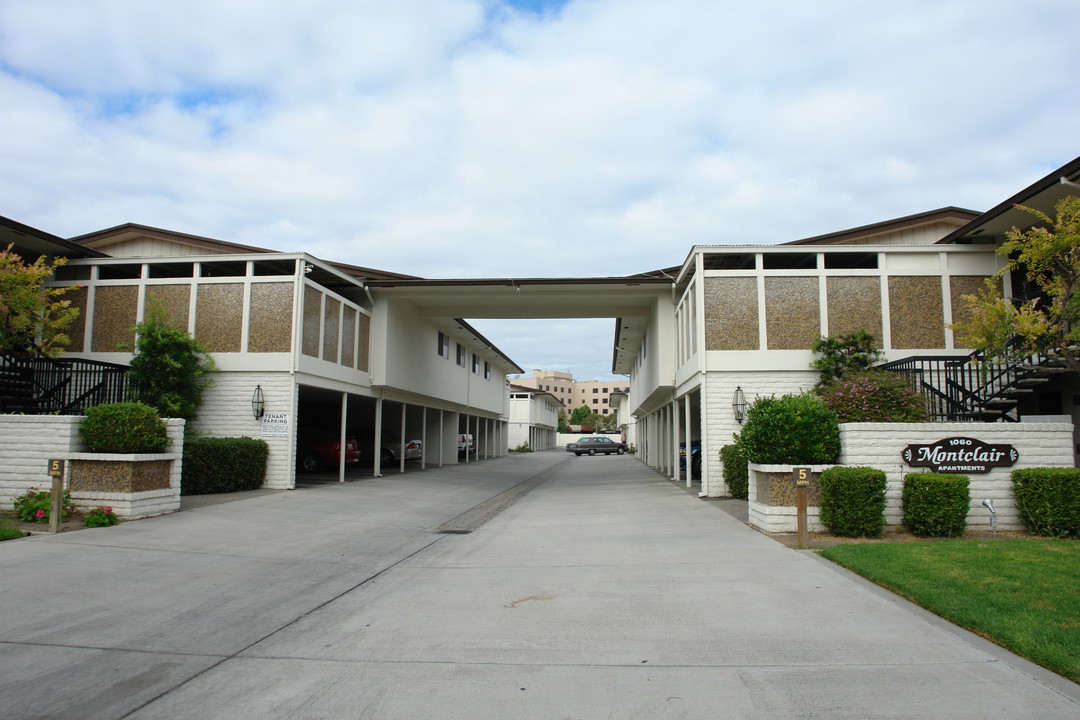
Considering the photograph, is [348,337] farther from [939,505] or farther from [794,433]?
[939,505]

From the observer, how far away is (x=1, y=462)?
11594 millimetres

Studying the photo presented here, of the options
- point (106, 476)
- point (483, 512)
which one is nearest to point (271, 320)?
point (106, 476)

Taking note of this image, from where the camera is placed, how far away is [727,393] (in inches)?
615

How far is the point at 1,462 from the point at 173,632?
8.40 metres

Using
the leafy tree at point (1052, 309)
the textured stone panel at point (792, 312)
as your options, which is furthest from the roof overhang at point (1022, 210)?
the textured stone panel at point (792, 312)

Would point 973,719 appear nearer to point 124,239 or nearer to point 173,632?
point 173,632

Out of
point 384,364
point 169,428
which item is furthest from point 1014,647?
point 384,364

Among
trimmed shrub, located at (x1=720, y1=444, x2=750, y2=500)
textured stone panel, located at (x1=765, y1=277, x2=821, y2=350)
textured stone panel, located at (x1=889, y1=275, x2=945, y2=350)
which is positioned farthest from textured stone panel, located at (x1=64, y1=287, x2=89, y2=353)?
textured stone panel, located at (x1=889, y1=275, x2=945, y2=350)

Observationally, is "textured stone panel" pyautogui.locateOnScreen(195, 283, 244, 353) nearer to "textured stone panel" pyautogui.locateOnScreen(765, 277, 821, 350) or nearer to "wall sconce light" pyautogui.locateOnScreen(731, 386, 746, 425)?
"wall sconce light" pyautogui.locateOnScreen(731, 386, 746, 425)

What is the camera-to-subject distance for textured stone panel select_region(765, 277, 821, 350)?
15539mm

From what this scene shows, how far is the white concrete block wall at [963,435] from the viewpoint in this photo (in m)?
10.3

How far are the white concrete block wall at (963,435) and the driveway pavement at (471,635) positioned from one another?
2.23 metres

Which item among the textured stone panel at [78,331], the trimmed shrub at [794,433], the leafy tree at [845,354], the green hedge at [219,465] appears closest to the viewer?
the trimmed shrub at [794,433]

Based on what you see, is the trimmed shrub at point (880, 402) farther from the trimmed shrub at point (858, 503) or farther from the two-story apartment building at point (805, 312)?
the two-story apartment building at point (805, 312)
